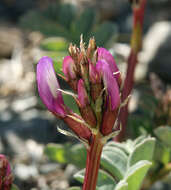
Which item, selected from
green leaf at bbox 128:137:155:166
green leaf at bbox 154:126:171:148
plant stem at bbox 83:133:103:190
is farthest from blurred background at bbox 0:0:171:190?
plant stem at bbox 83:133:103:190

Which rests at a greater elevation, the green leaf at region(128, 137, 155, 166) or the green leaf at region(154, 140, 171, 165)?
the green leaf at region(128, 137, 155, 166)

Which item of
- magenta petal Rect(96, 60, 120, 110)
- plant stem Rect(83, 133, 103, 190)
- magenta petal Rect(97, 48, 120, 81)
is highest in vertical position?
magenta petal Rect(97, 48, 120, 81)

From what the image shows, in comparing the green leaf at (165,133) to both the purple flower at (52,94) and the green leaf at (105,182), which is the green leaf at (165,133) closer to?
the green leaf at (105,182)

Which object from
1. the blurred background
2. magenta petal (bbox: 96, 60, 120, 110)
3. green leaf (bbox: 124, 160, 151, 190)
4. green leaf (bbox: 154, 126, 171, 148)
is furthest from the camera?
the blurred background

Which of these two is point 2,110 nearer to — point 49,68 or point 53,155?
point 53,155

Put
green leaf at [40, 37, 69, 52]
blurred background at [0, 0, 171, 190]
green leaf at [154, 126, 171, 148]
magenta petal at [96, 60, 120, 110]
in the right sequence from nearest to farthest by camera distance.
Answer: magenta petal at [96, 60, 120, 110]
green leaf at [154, 126, 171, 148]
blurred background at [0, 0, 171, 190]
green leaf at [40, 37, 69, 52]

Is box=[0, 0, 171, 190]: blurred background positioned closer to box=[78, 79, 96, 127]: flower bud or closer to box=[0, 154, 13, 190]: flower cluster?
box=[0, 154, 13, 190]: flower cluster

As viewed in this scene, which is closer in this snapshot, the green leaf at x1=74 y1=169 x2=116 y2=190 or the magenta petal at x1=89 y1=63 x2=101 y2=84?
the magenta petal at x1=89 y1=63 x2=101 y2=84
